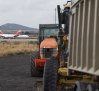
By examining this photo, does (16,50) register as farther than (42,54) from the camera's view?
Yes

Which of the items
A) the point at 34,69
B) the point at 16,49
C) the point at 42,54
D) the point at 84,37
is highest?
the point at 84,37

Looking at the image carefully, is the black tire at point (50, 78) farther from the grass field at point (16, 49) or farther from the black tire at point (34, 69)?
the grass field at point (16, 49)

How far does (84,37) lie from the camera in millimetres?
4309

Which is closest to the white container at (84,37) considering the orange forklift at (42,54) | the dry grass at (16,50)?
the orange forklift at (42,54)

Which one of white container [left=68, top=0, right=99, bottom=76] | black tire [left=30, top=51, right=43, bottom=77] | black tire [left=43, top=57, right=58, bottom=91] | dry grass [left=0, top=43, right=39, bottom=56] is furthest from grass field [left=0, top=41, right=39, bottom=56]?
white container [left=68, top=0, right=99, bottom=76]

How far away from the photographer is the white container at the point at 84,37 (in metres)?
3.79

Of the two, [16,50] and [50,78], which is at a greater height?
[50,78]

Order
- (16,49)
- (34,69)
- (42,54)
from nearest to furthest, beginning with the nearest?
(42,54)
(34,69)
(16,49)

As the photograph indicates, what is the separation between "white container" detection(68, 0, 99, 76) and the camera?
379 cm

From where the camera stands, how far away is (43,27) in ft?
41.1

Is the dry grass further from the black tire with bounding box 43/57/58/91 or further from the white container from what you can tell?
the white container

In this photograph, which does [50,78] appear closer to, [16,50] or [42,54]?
[42,54]

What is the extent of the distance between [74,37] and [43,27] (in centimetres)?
769

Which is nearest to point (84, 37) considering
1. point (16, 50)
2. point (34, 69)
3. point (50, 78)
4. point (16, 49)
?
point (50, 78)
